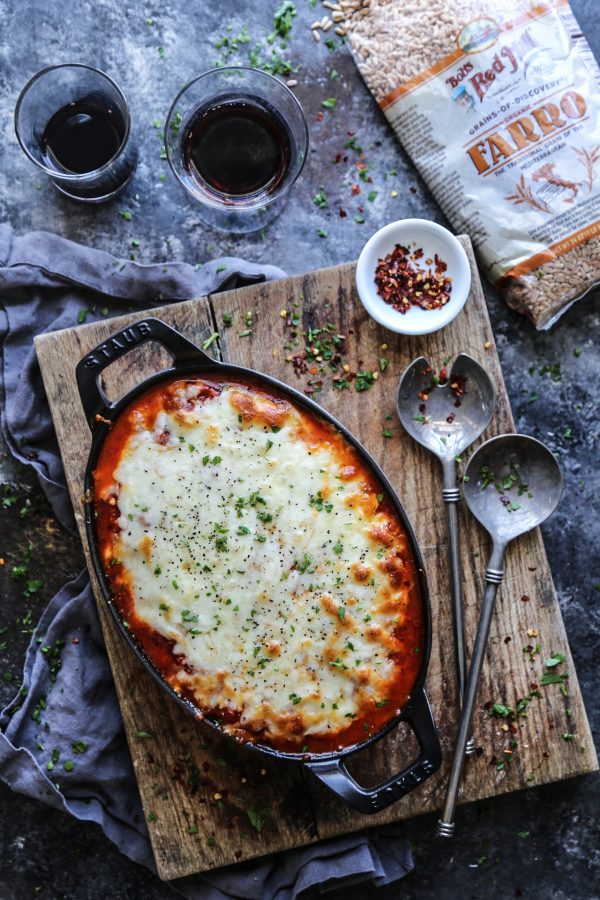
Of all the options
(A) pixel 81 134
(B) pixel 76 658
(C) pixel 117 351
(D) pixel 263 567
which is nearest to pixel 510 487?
(D) pixel 263 567

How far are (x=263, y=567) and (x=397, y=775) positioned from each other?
26.0 inches

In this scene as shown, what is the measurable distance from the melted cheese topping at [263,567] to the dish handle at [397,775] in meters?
0.06

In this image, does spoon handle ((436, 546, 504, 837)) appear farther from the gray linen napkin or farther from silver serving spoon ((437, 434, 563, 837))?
the gray linen napkin

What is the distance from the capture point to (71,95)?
9.04ft

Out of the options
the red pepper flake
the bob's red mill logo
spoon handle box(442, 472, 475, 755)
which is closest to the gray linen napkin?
the red pepper flake

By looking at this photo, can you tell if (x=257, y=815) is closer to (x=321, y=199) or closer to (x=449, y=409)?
(x=449, y=409)

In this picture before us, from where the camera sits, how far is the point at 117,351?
234cm

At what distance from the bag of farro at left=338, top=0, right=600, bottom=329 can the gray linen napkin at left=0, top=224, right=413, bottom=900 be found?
2.30 ft

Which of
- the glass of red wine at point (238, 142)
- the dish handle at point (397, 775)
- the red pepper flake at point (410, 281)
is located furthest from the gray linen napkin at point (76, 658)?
the dish handle at point (397, 775)

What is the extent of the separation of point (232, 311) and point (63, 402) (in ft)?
1.98

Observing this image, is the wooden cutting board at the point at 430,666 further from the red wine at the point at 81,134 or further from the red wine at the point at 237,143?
the red wine at the point at 81,134

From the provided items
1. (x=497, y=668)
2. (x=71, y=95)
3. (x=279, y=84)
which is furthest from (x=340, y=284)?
(x=497, y=668)

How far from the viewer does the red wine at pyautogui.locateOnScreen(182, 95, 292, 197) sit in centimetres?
278

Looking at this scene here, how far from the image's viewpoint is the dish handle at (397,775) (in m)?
2.28
